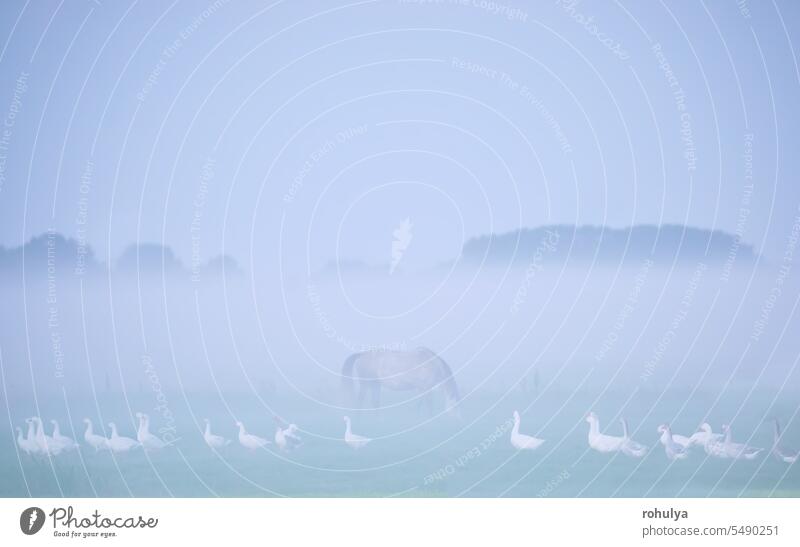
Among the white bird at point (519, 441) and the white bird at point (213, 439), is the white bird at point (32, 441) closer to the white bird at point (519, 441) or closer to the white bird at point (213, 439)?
the white bird at point (213, 439)

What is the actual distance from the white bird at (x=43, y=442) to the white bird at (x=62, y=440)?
0.01m

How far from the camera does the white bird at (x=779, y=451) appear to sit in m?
6.85

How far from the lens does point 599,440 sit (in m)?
6.86

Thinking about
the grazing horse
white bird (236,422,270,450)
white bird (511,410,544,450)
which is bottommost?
white bird (511,410,544,450)

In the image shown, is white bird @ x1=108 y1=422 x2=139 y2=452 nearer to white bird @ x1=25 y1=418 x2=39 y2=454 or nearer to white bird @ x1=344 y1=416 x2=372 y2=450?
white bird @ x1=25 y1=418 x2=39 y2=454

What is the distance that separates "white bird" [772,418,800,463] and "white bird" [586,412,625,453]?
1.98 ft

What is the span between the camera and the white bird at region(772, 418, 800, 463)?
270 inches

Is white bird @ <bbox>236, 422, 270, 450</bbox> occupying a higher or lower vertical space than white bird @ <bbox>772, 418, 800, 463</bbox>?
higher

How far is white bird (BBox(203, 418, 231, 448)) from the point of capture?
683 centimetres
